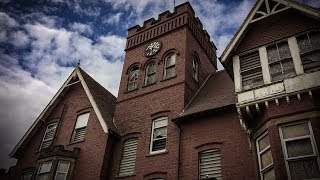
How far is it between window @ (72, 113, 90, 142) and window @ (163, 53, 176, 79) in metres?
5.94

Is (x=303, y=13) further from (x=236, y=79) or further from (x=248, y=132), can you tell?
(x=248, y=132)

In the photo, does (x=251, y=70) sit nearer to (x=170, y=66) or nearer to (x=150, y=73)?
(x=170, y=66)

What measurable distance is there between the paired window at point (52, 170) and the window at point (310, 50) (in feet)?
44.3

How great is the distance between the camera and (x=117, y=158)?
55.0ft

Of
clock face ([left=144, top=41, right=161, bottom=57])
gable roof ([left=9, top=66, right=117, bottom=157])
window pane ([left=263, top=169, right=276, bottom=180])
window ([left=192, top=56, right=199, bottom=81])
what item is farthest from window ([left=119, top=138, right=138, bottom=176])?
window pane ([left=263, top=169, right=276, bottom=180])

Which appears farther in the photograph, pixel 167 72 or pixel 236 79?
pixel 167 72

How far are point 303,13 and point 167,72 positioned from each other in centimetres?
896

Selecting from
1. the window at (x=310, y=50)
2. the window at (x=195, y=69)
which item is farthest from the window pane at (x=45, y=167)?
the window at (x=310, y=50)

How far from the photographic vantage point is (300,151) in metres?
9.73

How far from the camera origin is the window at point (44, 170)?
1670 centimetres

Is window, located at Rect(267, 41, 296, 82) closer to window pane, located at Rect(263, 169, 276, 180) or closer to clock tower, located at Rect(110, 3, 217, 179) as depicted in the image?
window pane, located at Rect(263, 169, 276, 180)

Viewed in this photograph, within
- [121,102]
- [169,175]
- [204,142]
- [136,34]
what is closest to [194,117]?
[204,142]

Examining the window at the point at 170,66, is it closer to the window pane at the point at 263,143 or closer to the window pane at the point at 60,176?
the window pane at the point at 263,143

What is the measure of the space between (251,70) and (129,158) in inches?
329
